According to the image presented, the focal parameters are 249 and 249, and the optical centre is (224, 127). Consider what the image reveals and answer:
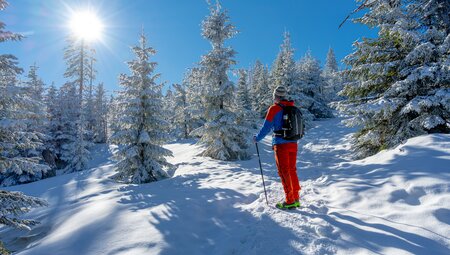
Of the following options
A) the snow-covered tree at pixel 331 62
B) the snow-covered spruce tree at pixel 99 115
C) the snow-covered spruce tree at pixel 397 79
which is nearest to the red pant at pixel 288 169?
the snow-covered spruce tree at pixel 397 79

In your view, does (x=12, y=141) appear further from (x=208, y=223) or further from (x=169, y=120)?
(x=169, y=120)

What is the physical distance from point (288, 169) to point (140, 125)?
1012 centimetres

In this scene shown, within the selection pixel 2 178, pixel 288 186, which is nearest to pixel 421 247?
pixel 288 186

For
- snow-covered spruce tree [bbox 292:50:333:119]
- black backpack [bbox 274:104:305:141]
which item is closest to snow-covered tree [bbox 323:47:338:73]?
snow-covered spruce tree [bbox 292:50:333:119]

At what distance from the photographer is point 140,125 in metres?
13.5

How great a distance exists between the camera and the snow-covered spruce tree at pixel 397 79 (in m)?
7.84

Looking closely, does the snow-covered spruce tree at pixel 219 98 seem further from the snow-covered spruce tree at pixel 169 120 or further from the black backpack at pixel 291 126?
the black backpack at pixel 291 126

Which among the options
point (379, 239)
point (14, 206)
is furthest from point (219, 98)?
point (379, 239)

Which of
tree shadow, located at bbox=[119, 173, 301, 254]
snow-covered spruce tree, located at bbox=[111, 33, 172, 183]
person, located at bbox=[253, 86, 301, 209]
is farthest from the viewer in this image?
snow-covered spruce tree, located at bbox=[111, 33, 172, 183]

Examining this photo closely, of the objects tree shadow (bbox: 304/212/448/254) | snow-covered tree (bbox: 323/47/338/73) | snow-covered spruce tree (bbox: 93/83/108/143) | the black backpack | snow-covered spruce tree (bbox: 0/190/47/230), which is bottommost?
tree shadow (bbox: 304/212/448/254)

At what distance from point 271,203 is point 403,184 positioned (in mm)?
2678

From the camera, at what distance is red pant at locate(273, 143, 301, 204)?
527 centimetres

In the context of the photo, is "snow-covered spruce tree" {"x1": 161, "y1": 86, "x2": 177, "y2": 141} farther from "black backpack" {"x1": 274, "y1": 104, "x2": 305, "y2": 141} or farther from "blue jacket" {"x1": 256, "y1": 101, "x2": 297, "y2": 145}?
"black backpack" {"x1": 274, "y1": 104, "x2": 305, "y2": 141}

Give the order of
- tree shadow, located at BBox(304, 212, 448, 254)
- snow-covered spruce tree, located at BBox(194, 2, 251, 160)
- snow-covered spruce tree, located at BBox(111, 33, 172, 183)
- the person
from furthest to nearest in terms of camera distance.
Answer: snow-covered spruce tree, located at BBox(194, 2, 251, 160) → snow-covered spruce tree, located at BBox(111, 33, 172, 183) → the person → tree shadow, located at BBox(304, 212, 448, 254)
